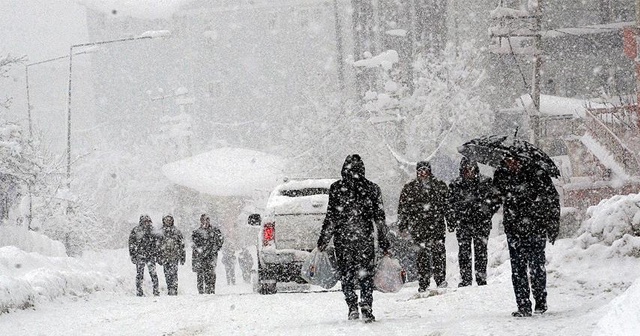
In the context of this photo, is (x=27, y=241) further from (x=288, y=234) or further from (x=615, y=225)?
(x=615, y=225)

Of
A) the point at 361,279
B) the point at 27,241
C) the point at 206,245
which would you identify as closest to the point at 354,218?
the point at 361,279

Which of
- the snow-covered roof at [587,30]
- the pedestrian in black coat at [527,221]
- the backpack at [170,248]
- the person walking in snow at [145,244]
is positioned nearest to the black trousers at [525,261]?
the pedestrian in black coat at [527,221]

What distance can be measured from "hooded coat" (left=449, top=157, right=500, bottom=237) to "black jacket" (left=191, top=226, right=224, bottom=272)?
558cm

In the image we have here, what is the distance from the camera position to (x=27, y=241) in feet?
78.8

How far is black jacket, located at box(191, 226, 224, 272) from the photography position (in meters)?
16.4

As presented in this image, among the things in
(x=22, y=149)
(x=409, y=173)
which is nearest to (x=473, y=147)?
(x=22, y=149)

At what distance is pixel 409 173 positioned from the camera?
133 feet

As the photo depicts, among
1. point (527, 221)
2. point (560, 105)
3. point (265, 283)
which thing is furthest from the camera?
point (560, 105)

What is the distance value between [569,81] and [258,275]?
100 feet

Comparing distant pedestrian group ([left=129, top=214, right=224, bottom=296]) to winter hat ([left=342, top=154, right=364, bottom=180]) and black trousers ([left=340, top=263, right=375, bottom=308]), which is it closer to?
black trousers ([left=340, top=263, right=375, bottom=308])

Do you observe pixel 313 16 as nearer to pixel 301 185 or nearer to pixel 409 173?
pixel 409 173

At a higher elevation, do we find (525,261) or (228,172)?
(228,172)

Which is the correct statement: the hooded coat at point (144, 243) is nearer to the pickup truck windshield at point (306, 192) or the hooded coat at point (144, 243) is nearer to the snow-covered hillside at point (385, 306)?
the snow-covered hillside at point (385, 306)

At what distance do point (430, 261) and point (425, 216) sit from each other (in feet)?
2.34
